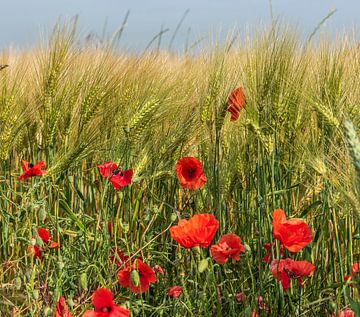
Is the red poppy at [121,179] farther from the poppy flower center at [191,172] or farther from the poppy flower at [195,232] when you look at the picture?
the poppy flower at [195,232]

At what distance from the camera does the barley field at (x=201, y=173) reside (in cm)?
160

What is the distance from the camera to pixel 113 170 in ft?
5.65

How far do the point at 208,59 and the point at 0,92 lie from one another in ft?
Answer: 1.87

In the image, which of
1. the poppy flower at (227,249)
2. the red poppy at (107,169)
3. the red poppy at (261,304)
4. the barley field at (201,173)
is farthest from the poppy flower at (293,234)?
the red poppy at (107,169)

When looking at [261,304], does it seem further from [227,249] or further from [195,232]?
[195,232]

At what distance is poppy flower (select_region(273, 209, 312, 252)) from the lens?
54.8 inches

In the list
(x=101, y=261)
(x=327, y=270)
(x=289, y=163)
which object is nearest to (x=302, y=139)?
(x=289, y=163)

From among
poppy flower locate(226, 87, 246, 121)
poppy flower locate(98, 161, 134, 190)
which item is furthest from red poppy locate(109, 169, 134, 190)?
poppy flower locate(226, 87, 246, 121)

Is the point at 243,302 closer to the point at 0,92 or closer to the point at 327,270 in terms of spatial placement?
the point at 327,270

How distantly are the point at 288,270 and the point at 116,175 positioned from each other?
0.45m

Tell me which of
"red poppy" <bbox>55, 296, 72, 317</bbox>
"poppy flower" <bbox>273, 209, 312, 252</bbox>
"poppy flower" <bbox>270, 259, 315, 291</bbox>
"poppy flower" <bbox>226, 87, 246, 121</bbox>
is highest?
"poppy flower" <bbox>226, 87, 246, 121</bbox>

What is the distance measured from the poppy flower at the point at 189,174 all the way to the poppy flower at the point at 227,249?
6.8 inches

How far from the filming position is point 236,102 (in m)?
1.70

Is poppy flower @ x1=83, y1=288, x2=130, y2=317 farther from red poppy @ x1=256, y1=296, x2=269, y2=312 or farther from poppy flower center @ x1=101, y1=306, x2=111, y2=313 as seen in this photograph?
red poppy @ x1=256, y1=296, x2=269, y2=312
